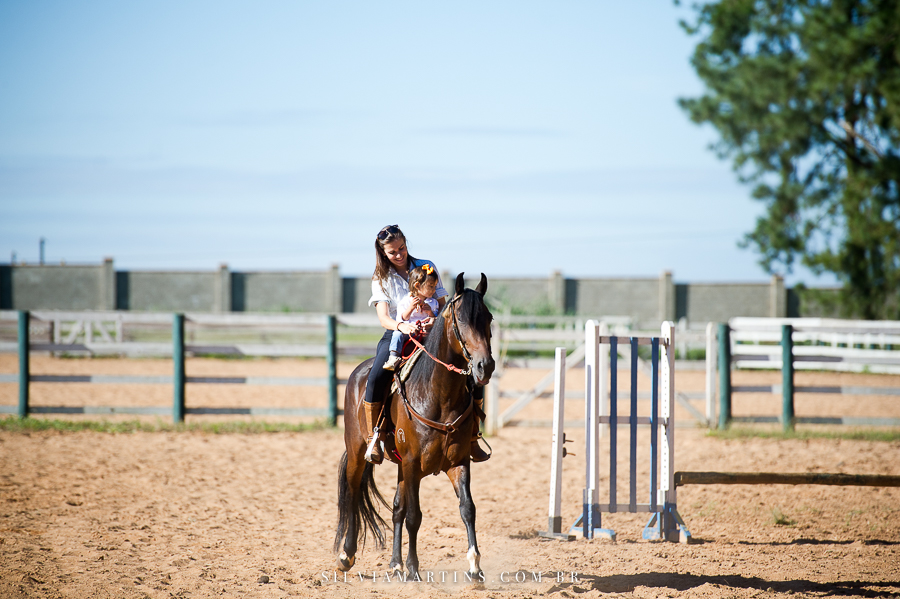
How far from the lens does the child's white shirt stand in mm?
4859

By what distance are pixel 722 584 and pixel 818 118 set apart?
25.0 meters

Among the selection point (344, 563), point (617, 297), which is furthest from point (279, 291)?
point (344, 563)

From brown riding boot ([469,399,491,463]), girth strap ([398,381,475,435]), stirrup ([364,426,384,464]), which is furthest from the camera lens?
stirrup ([364,426,384,464])

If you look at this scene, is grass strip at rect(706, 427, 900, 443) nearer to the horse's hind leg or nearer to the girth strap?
the horse's hind leg

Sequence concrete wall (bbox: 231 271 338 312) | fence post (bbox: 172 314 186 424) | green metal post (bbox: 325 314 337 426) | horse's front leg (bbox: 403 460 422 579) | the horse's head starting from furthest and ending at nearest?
concrete wall (bbox: 231 271 338 312) → fence post (bbox: 172 314 186 424) → green metal post (bbox: 325 314 337 426) → horse's front leg (bbox: 403 460 422 579) → the horse's head

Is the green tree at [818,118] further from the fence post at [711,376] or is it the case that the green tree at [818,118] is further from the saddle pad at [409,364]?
the saddle pad at [409,364]

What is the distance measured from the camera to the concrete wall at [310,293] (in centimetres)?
3450

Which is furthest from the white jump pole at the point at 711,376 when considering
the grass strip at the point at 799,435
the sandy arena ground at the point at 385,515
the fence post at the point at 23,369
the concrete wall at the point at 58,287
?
the concrete wall at the point at 58,287

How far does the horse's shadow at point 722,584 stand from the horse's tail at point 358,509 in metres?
1.49

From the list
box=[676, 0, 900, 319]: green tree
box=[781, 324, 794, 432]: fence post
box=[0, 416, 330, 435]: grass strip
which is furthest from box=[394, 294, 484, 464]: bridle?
box=[676, 0, 900, 319]: green tree

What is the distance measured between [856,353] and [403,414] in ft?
59.9

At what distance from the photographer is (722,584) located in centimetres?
486

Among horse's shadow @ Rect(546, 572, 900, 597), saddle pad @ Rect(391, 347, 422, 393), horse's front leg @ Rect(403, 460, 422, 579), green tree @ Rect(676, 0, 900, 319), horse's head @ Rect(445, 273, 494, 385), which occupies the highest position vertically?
green tree @ Rect(676, 0, 900, 319)

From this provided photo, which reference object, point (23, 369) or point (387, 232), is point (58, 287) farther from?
point (387, 232)
